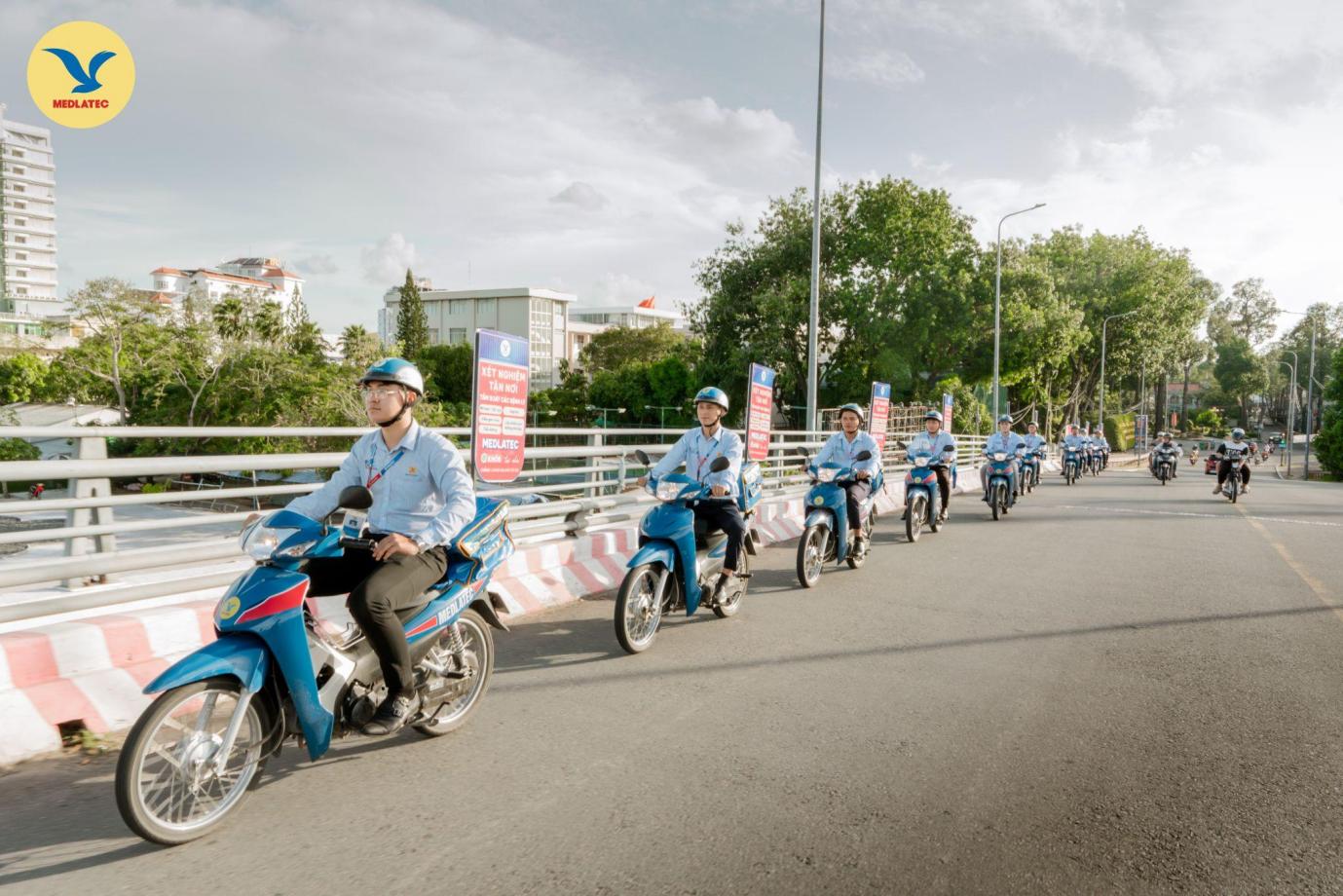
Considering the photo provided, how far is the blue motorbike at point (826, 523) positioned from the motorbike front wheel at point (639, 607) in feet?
8.45

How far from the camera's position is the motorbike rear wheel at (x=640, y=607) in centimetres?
573

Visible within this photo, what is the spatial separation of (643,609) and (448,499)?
226 centimetres

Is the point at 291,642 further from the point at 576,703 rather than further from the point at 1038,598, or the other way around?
the point at 1038,598

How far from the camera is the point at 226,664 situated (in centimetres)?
320

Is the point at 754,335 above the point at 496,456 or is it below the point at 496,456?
above

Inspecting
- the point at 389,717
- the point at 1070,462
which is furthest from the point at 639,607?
the point at 1070,462

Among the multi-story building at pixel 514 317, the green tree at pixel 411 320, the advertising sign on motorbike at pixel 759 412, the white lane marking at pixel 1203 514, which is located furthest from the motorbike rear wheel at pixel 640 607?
the multi-story building at pixel 514 317

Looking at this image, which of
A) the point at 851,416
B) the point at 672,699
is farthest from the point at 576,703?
the point at 851,416

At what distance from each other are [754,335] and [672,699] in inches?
1382

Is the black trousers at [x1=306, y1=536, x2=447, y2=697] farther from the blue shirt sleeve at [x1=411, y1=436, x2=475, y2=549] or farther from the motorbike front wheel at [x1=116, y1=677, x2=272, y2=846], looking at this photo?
the motorbike front wheel at [x1=116, y1=677, x2=272, y2=846]

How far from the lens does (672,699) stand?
4926mm

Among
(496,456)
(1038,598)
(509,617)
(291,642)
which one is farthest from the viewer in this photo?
(1038,598)

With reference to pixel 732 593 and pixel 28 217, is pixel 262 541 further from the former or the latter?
pixel 28 217

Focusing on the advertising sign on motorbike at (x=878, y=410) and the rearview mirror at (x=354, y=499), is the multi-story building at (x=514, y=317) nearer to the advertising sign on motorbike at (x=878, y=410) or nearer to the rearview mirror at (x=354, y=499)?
the advertising sign on motorbike at (x=878, y=410)
